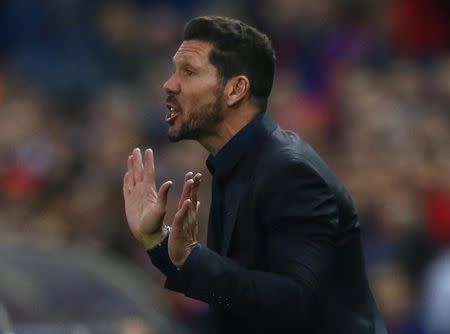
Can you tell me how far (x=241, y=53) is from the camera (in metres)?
5.17

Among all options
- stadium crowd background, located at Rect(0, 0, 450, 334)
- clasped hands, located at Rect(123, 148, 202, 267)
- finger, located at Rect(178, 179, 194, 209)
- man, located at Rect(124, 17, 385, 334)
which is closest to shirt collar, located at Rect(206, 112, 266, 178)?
man, located at Rect(124, 17, 385, 334)

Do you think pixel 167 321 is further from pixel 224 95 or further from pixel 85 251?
pixel 224 95

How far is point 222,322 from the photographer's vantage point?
5148mm

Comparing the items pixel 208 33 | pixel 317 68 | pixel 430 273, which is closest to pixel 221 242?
pixel 208 33

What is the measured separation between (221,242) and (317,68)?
8.22 m

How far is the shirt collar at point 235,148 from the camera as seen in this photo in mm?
5172

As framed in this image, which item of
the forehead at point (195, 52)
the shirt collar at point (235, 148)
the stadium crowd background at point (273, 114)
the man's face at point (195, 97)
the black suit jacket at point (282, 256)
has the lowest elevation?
the stadium crowd background at point (273, 114)

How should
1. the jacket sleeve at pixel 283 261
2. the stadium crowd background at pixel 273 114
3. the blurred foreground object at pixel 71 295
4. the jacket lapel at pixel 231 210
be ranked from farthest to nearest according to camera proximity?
the stadium crowd background at pixel 273 114 < the blurred foreground object at pixel 71 295 < the jacket lapel at pixel 231 210 < the jacket sleeve at pixel 283 261

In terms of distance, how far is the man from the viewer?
4.88 meters

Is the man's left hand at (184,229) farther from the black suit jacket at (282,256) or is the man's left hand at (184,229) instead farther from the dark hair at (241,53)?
the dark hair at (241,53)

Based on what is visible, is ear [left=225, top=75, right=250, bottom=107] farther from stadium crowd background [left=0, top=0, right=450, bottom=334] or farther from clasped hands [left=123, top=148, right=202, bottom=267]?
stadium crowd background [left=0, top=0, right=450, bottom=334]

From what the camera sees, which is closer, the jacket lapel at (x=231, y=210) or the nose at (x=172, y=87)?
the jacket lapel at (x=231, y=210)

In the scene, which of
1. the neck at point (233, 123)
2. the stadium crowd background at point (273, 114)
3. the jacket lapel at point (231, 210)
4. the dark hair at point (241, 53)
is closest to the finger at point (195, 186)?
the jacket lapel at point (231, 210)

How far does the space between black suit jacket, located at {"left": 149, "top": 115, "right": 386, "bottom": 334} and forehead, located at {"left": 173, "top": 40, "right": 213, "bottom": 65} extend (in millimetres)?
275
